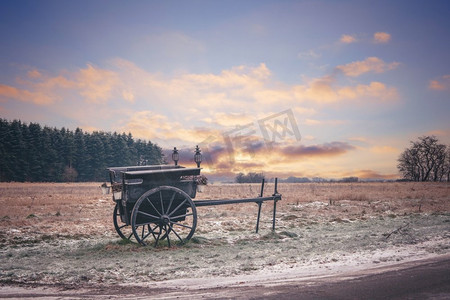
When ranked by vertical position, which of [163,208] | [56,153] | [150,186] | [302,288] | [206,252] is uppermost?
[56,153]

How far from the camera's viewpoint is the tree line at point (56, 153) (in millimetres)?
54188

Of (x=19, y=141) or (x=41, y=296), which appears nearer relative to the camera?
(x=41, y=296)

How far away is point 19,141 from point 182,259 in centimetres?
5939

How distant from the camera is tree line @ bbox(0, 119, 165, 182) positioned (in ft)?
178

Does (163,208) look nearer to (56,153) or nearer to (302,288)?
(302,288)

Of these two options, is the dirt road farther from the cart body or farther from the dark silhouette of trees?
the dark silhouette of trees

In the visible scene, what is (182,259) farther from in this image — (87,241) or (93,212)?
(93,212)

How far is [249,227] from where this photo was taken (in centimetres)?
1224

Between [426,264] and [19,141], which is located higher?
[19,141]

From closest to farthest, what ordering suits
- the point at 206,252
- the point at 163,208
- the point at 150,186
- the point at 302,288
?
the point at 302,288
the point at 206,252
the point at 150,186
the point at 163,208

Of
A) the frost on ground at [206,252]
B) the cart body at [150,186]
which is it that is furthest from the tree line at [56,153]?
the cart body at [150,186]

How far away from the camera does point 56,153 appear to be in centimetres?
5866

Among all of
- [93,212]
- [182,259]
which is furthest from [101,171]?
[182,259]

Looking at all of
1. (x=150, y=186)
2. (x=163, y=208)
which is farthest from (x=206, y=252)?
(x=150, y=186)
